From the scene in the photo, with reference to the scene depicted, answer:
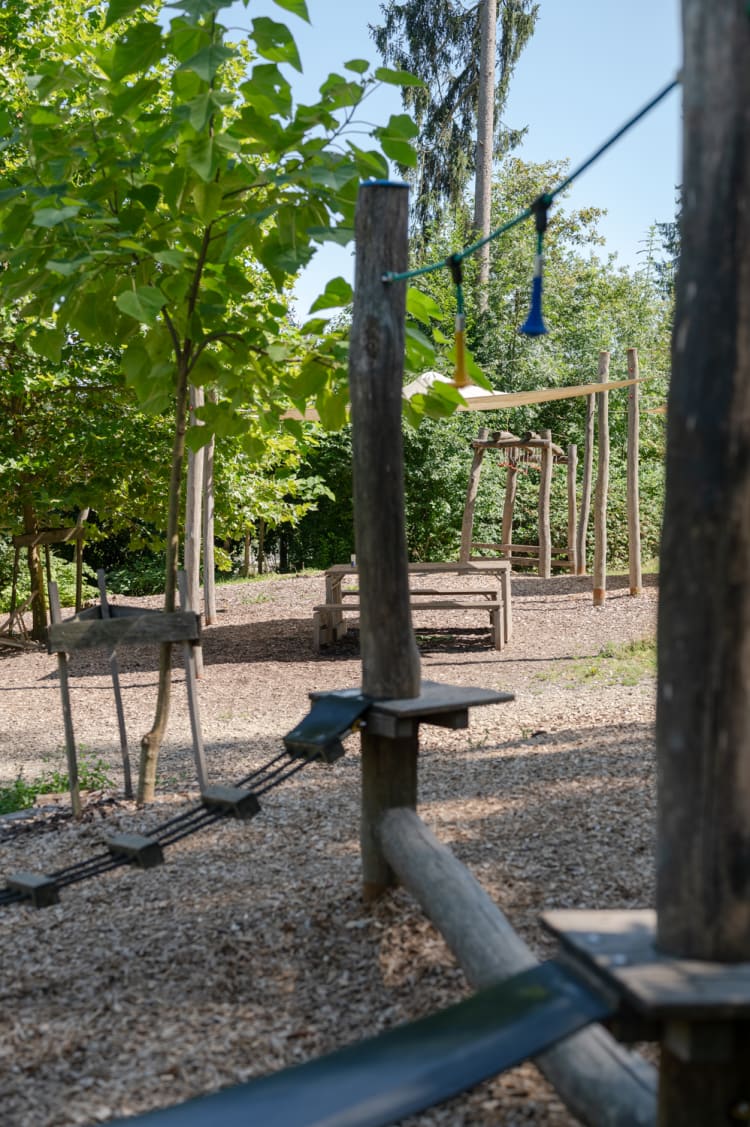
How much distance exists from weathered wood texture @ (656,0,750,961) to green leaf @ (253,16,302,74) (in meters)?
1.97

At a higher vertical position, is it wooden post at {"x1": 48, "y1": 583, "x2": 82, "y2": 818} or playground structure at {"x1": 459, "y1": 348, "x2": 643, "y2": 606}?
playground structure at {"x1": 459, "y1": 348, "x2": 643, "y2": 606}

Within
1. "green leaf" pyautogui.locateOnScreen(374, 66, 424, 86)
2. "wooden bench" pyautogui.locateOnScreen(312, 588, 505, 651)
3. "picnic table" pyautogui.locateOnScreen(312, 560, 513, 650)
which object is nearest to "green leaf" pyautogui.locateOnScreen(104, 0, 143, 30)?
"green leaf" pyautogui.locateOnScreen(374, 66, 424, 86)

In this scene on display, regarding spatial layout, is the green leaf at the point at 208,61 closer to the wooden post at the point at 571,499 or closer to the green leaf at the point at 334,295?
the green leaf at the point at 334,295

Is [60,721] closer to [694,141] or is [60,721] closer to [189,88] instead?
[189,88]

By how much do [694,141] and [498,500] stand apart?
17.2 meters

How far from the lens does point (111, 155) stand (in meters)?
3.78

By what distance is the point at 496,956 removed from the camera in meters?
2.32

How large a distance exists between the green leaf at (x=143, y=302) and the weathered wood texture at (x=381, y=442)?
69cm

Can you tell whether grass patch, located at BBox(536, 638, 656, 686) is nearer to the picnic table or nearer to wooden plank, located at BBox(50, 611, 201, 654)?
the picnic table

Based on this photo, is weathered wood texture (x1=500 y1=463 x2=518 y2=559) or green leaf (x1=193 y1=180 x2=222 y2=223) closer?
green leaf (x1=193 y1=180 x2=222 y2=223)

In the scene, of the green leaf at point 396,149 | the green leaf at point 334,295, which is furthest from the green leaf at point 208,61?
the green leaf at point 334,295

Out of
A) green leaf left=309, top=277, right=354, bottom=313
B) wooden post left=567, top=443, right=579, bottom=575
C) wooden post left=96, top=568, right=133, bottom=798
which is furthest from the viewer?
wooden post left=567, top=443, right=579, bottom=575

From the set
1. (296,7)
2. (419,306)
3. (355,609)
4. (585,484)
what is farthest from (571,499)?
A: (296,7)

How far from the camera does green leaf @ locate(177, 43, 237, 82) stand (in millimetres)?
3006
